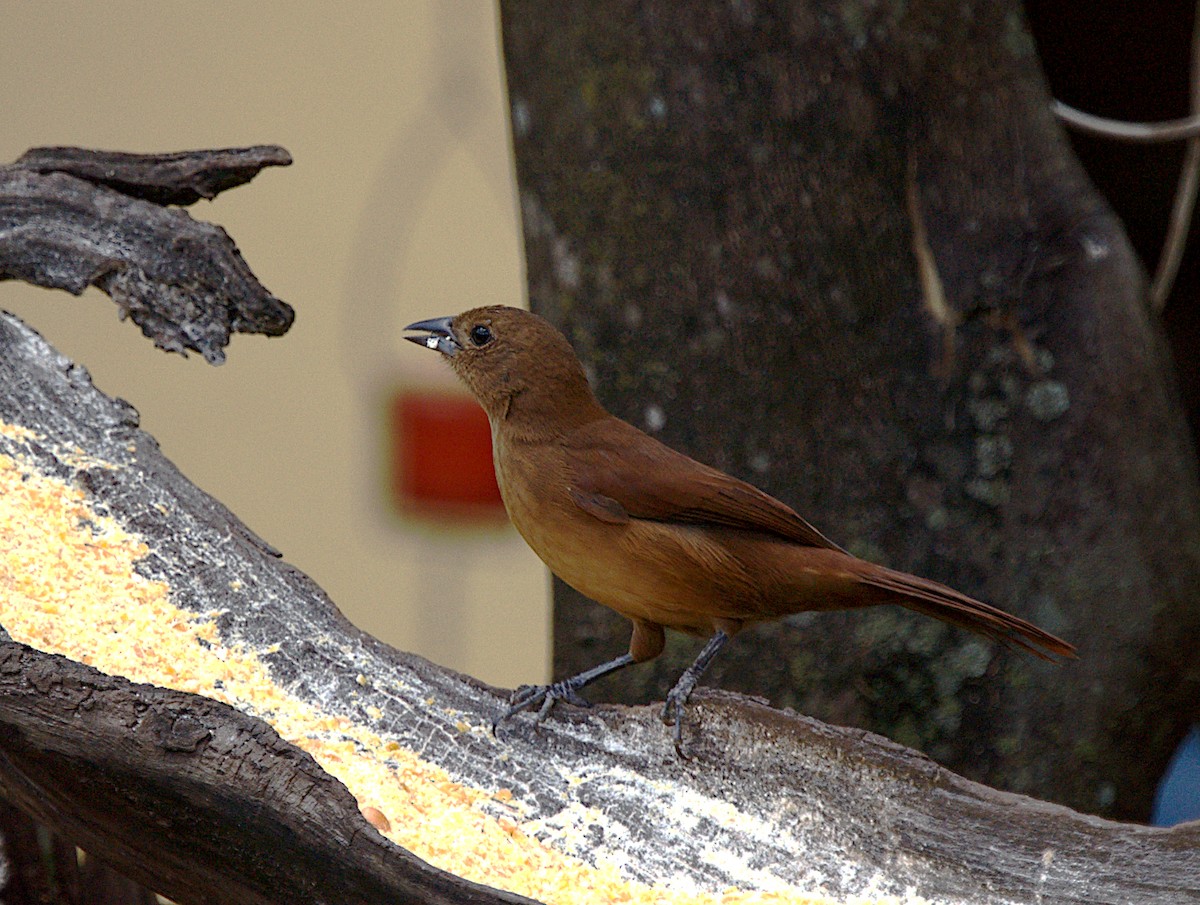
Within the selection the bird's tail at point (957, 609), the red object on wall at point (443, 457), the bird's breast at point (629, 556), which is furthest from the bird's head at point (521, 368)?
the red object on wall at point (443, 457)

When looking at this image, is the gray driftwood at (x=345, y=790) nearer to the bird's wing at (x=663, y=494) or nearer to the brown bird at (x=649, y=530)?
the brown bird at (x=649, y=530)

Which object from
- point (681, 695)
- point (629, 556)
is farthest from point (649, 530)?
point (681, 695)

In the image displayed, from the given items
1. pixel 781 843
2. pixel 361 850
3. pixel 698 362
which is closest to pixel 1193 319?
pixel 698 362

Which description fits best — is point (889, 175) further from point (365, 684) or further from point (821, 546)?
point (365, 684)

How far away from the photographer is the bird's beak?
2.40 m

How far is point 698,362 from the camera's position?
304 cm

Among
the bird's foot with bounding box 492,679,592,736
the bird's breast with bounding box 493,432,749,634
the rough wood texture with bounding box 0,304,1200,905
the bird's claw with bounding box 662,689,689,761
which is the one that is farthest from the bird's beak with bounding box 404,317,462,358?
the bird's claw with bounding box 662,689,689,761

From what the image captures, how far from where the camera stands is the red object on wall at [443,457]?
18.5 feet

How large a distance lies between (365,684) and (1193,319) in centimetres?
353

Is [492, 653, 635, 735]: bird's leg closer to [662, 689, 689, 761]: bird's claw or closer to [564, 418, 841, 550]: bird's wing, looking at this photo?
[662, 689, 689, 761]: bird's claw

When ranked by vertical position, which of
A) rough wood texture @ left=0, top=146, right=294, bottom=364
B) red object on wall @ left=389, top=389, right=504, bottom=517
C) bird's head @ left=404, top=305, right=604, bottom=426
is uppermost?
rough wood texture @ left=0, top=146, right=294, bottom=364

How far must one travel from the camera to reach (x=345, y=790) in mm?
1662

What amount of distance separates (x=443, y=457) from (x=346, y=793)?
420 centimetres

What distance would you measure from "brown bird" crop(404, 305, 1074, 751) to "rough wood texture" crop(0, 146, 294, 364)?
0.62 metres
